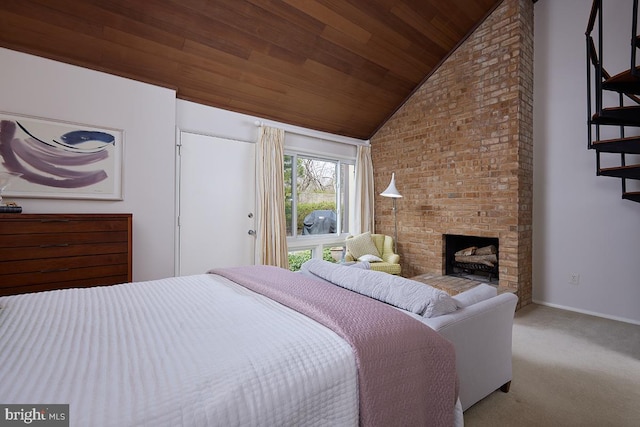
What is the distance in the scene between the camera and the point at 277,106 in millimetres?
4012

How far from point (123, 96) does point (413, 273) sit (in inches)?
159

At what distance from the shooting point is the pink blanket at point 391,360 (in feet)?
3.48

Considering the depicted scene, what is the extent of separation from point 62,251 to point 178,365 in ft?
7.17

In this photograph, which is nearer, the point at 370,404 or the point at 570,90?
the point at 370,404

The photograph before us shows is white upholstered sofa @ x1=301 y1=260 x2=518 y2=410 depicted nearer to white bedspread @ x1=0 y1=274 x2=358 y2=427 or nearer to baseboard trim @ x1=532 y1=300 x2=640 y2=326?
white bedspread @ x1=0 y1=274 x2=358 y2=427

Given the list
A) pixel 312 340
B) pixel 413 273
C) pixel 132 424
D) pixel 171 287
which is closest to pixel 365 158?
pixel 413 273

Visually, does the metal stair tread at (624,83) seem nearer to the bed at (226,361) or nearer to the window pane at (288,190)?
the bed at (226,361)

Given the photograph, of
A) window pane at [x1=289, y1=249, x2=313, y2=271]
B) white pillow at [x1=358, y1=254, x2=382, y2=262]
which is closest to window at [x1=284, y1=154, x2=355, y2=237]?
window pane at [x1=289, y1=249, x2=313, y2=271]

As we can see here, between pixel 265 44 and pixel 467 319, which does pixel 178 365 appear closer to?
pixel 467 319

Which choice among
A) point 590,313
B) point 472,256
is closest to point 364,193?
point 472,256

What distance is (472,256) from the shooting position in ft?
13.0

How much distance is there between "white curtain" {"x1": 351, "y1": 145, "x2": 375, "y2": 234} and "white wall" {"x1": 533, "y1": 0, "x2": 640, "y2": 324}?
7.19 ft

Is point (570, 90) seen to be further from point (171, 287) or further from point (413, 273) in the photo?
point (171, 287)

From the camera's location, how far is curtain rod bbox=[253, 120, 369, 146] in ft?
13.7
